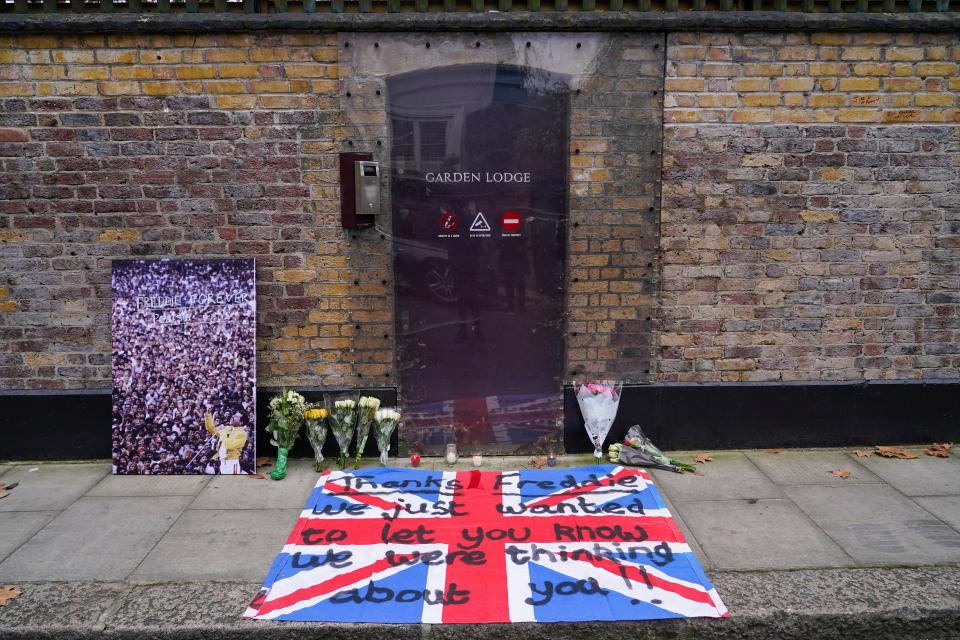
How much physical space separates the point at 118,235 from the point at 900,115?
5.75 metres

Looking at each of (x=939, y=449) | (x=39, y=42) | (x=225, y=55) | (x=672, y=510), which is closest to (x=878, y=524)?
(x=672, y=510)

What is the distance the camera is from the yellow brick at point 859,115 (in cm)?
512

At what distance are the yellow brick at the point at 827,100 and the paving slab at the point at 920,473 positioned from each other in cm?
263

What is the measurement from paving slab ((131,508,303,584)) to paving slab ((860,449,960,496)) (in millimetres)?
4037

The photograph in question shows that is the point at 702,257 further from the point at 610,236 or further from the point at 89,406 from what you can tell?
the point at 89,406

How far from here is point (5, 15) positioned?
484 cm

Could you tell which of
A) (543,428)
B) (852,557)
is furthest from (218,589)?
(852,557)

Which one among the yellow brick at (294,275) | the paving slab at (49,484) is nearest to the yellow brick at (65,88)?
the yellow brick at (294,275)

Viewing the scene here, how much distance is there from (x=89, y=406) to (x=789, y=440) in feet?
17.3

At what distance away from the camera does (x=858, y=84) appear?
511 centimetres

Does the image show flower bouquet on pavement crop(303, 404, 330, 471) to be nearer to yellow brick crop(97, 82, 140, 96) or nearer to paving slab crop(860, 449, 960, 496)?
yellow brick crop(97, 82, 140, 96)

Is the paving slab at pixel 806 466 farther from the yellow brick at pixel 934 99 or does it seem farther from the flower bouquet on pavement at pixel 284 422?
the flower bouquet on pavement at pixel 284 422

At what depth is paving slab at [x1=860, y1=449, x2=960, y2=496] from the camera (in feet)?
15.4

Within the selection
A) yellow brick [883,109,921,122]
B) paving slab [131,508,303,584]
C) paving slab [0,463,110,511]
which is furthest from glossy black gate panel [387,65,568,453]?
yellow brick [883,109,921,122]
